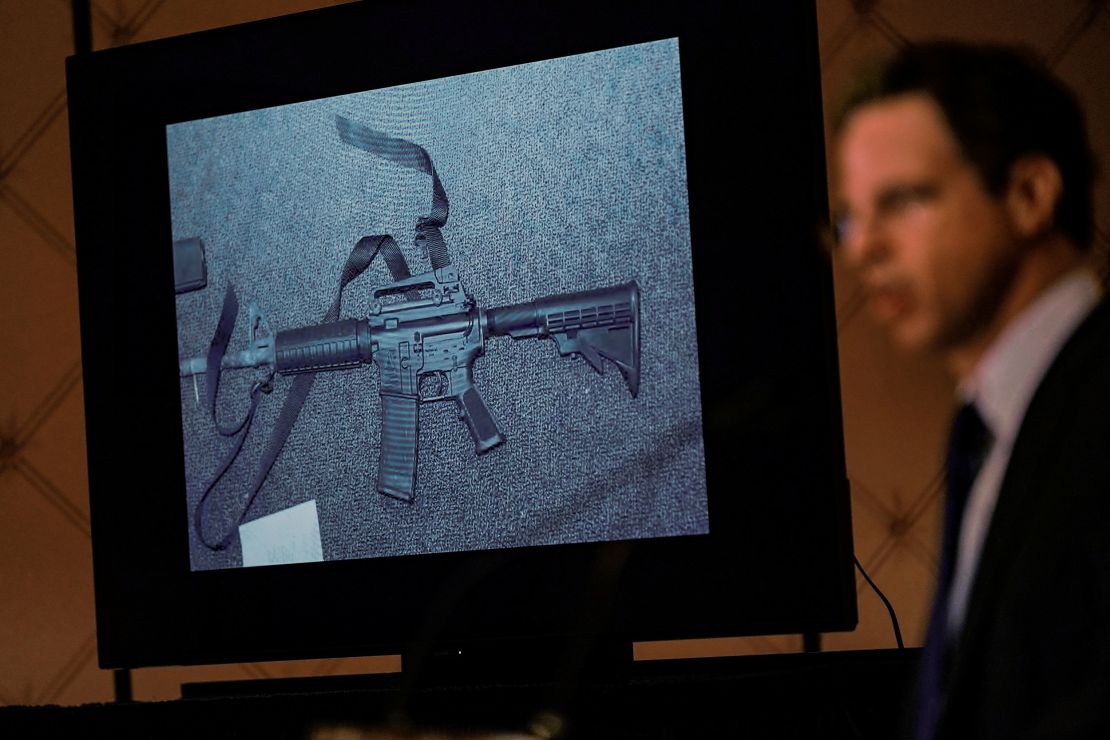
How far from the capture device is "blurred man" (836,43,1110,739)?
55 centimetres

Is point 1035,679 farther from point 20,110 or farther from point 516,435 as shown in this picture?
point 20,110

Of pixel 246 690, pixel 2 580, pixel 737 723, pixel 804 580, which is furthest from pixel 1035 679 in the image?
pixel 2 580

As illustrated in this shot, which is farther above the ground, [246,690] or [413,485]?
[413,485]

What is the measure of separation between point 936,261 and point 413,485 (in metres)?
1.06

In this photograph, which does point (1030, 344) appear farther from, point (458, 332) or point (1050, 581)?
point (458, 332)

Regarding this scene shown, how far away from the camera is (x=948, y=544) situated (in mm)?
707

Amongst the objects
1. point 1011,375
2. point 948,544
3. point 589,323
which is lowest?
point 948,544

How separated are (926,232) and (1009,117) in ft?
0.24

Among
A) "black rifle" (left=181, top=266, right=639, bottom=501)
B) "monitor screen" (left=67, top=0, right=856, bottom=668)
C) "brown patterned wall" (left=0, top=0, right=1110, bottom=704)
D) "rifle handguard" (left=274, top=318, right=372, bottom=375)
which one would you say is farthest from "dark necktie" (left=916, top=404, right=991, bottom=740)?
"rifle handguard" (left=274, top=318, right=372, bottom=375)

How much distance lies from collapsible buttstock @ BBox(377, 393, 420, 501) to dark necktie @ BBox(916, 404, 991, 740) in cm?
97

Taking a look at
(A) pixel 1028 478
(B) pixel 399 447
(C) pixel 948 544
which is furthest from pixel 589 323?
(A) pixel 1028 478

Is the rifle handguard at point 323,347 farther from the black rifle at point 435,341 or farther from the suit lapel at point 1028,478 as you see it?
the suit lapel at point 1028,478

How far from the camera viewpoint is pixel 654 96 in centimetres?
153

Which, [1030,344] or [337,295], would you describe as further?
[337,295]
